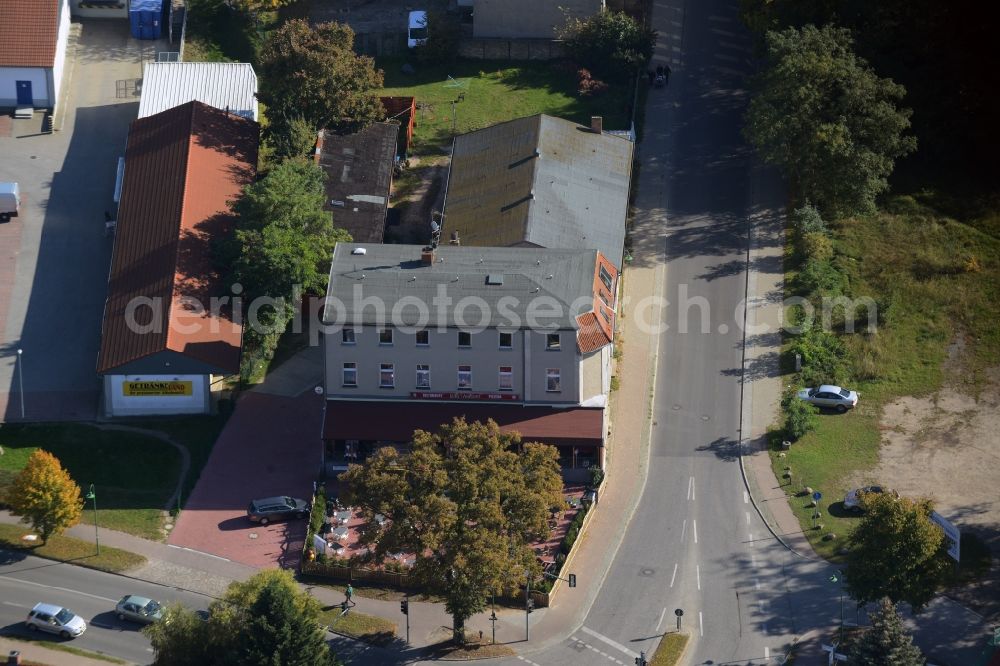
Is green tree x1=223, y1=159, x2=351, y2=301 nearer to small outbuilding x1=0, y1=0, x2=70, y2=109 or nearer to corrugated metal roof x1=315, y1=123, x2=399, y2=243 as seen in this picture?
corrugated metal roof x1=315, y1=123, x2=399, y2=243

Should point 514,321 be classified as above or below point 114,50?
below

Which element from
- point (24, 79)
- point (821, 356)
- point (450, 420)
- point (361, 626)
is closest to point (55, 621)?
point (361, 626)

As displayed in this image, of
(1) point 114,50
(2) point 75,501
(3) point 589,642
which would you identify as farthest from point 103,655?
(1) point 114,50

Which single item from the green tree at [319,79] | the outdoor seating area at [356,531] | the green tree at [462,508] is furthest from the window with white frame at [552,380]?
the green tree at [319,79]

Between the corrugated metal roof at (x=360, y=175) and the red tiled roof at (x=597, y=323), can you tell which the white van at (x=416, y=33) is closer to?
the corrugated metal roof at (x=360, y=175)

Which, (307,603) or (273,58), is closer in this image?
(307,603)

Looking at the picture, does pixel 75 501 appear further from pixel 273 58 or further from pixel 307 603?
pixel 273 58
